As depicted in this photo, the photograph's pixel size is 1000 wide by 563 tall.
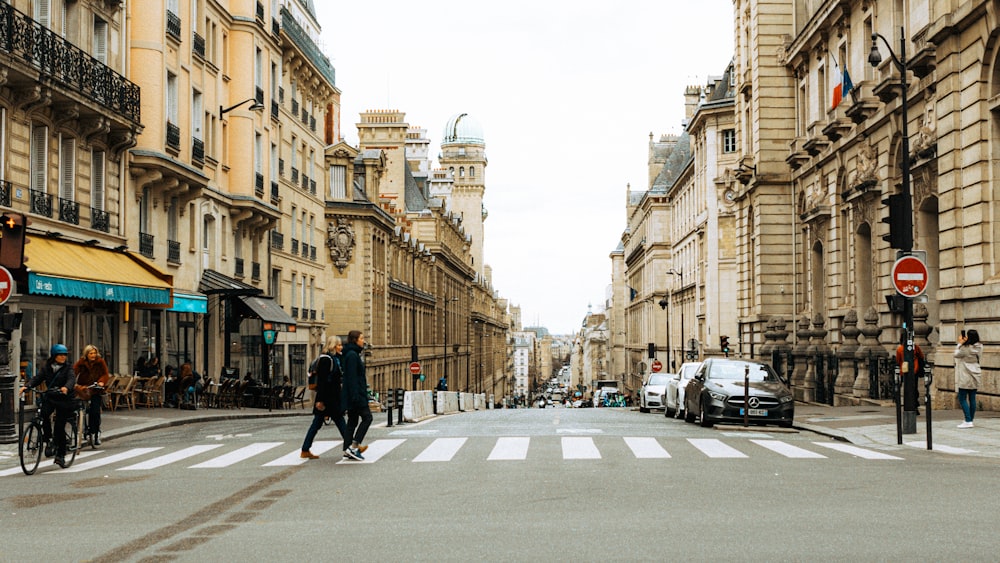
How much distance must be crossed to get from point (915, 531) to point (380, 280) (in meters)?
62.2

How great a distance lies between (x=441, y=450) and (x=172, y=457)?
3.98 meters

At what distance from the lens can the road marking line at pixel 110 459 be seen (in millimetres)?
16391

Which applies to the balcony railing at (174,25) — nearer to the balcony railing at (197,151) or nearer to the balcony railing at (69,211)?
the balcony railing at (197,151)

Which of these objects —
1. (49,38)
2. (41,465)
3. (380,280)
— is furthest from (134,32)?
(380,280)

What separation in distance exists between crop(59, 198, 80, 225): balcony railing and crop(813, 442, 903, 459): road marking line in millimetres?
17936

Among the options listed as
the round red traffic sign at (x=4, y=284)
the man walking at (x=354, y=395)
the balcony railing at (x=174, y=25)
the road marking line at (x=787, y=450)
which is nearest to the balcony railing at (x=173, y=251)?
the balcony railing at (x=174, y=25)

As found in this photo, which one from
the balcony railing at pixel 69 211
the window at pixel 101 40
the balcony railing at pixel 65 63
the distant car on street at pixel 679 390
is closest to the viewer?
the balcony railing at pixel 65 63

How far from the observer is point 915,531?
31.0ft

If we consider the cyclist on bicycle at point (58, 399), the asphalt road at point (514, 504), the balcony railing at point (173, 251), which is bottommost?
the asphalt road at point (514, 504)

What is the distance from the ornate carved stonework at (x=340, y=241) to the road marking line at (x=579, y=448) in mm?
46408

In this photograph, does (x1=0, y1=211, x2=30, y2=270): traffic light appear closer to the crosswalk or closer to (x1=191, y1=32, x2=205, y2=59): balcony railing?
the crosswalk

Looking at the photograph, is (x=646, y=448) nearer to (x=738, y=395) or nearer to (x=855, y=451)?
(x=855, y=451)

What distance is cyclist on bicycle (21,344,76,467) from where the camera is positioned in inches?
644

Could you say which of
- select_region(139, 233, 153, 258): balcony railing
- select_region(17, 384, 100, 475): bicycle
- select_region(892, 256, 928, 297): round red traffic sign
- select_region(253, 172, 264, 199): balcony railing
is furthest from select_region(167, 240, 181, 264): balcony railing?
select_region(892, 256, 928, 297): round red traffic sign
